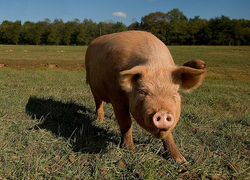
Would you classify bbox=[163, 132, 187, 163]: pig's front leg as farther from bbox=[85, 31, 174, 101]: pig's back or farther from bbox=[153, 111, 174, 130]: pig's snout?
bbox=[85, 31, 174, 101]: pig's back

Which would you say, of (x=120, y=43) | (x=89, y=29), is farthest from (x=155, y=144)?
(x=89, y=29)

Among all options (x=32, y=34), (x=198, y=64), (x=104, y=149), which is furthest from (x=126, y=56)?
(x=32, y=34)

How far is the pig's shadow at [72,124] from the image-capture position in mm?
3469

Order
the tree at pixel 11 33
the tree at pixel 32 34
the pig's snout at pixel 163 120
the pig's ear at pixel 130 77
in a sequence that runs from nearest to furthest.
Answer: the pig's snout at pixel 163 120
the pig's ear at pixel 130 77
the tree at pixel 11 33
the tree at pixel 32 34

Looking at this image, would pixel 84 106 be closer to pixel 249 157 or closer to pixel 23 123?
pixel 23 123

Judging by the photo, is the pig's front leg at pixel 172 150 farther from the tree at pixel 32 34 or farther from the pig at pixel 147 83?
Answer: the tree at pixel 32 34

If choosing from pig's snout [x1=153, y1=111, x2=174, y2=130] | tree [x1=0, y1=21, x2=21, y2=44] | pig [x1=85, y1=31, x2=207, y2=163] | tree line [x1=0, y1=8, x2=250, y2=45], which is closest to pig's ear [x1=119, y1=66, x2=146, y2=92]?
pig [x1=85, y1=31, x2=207, y2=163]

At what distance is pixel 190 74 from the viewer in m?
2.71

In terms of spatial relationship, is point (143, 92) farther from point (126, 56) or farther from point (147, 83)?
point (126, 56)

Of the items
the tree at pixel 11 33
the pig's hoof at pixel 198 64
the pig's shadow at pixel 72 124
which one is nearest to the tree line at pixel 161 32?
the tree at pixel 11 33

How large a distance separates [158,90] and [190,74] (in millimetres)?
484

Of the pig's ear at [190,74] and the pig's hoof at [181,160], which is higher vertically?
the pig's ear at [190,74]

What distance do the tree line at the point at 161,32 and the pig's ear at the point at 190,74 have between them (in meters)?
62.3

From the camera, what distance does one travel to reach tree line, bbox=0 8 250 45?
68750 mm
